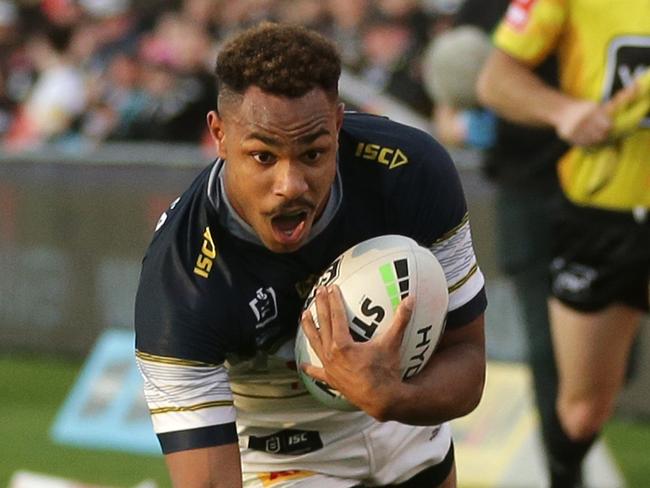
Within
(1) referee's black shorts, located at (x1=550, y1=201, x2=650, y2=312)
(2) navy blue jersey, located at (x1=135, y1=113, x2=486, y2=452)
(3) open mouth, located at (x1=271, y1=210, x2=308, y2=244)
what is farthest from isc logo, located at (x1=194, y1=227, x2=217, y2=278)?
(1) referee's black shorts, located at (x1=550, y1=201, x2=650, y2=312)

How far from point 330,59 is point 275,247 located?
18.8 inches

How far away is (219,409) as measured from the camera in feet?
12.3

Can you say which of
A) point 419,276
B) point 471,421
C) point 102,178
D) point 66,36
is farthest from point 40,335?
point 419,276

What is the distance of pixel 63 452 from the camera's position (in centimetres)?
744

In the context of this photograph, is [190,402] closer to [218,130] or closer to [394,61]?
[218,130]

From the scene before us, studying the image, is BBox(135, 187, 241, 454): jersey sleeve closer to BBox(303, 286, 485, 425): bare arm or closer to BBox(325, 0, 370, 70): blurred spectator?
BBox(303, 286, 485, 425): bare arm

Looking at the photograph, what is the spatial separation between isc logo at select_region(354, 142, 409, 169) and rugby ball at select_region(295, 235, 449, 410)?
232 mm

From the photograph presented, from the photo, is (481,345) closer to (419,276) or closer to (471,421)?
(419,276)

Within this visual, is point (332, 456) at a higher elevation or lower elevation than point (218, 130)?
lower

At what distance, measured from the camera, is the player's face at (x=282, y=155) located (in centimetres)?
340

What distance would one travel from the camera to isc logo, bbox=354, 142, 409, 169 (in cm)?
384

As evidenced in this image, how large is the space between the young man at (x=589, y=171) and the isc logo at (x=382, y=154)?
167 centimetres

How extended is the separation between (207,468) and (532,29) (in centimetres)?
248

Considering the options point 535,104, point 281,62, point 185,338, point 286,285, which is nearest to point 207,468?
point 185,338
